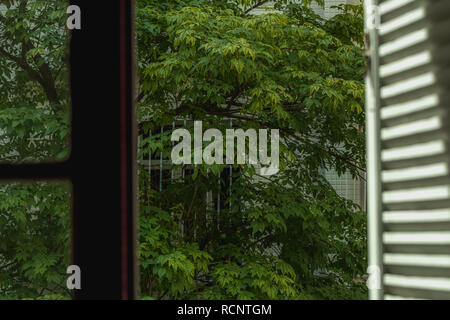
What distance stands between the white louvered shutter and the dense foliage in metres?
1.88

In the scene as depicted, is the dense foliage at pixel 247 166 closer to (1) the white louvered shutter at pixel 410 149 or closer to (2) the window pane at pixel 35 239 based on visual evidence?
(2) the window pane at pixel 35 239

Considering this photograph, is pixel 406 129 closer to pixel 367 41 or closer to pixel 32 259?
pixel 367 41

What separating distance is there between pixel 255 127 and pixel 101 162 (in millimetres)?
2284

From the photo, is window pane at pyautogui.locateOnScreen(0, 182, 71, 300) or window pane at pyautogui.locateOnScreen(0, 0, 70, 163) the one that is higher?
window pane at pyautogui.locateOnScreen(0, 0, 70, 163)

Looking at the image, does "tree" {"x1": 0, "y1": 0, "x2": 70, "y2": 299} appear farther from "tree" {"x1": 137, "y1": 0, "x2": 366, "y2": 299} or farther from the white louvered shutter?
"tree" {"x1": 137, "y1": 0, "x2": 366, "y2": 299}

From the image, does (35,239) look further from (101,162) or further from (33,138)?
(101,162)

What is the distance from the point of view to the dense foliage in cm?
264

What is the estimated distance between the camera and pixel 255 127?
2893 millimetres

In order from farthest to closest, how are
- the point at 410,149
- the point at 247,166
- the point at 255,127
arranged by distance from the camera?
1. the point at 255,127
2. the point at 247,166
3. the point at 410,149

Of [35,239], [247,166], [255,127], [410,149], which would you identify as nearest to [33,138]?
[35,239]

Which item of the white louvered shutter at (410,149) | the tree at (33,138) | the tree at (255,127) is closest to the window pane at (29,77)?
the tree at (33,138)

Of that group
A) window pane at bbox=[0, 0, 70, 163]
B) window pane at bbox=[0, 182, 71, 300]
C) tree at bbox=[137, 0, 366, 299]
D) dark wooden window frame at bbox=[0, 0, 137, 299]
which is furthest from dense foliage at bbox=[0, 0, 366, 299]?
dark wooden window frame at bbox=[0, 0, 137, 299]

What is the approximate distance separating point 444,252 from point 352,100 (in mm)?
2274
